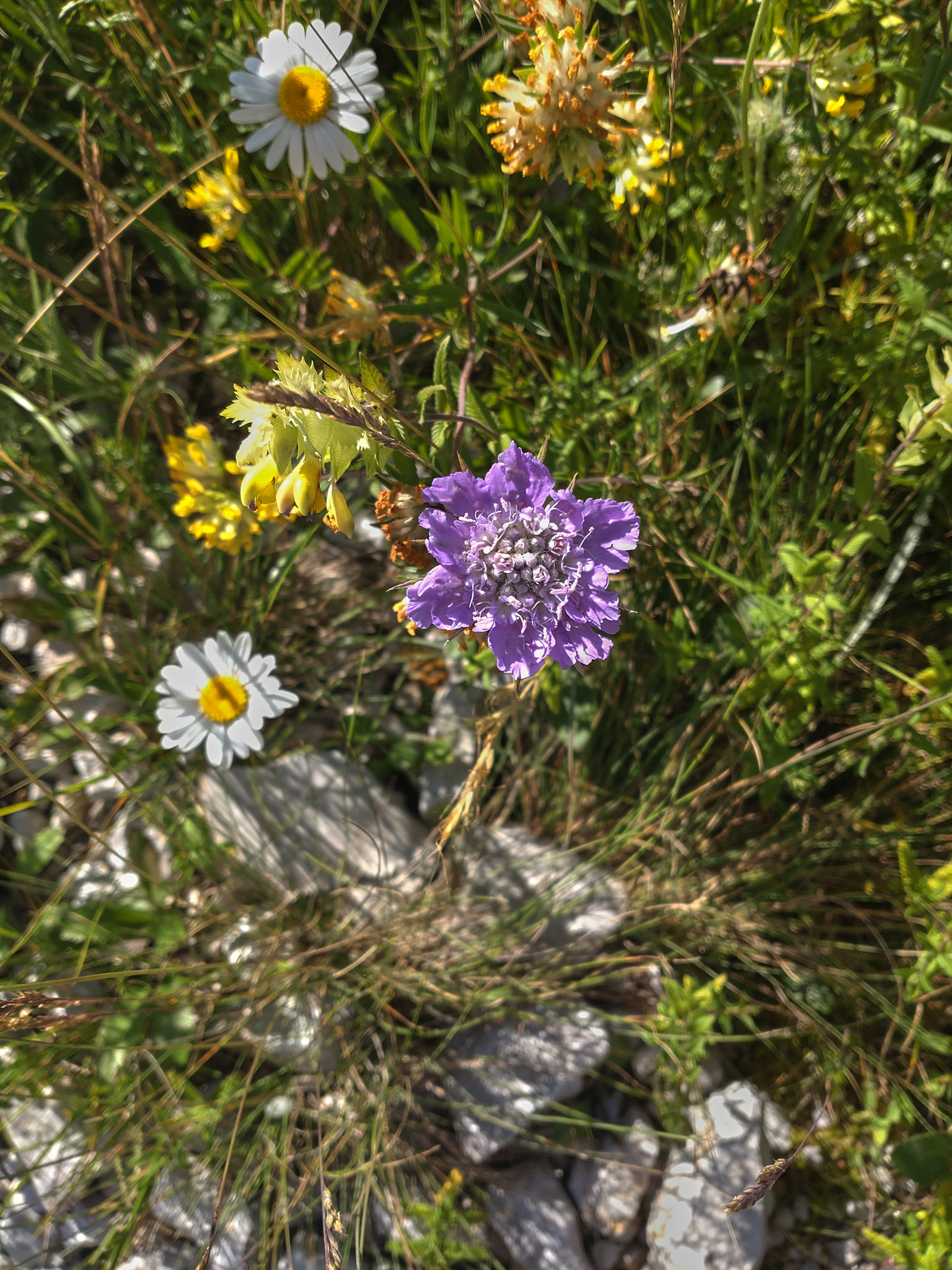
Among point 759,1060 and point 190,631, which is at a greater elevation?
point 190,631

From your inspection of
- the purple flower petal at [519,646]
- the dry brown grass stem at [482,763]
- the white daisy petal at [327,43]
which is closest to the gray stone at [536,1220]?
the dry brown grass stem at [482,763]

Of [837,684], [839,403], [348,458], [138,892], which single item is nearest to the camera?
[348,458]

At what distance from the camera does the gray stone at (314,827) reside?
2.39m

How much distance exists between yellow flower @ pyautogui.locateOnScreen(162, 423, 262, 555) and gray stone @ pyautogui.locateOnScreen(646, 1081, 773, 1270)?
186 centimetres

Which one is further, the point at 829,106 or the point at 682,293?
the point at 682,293

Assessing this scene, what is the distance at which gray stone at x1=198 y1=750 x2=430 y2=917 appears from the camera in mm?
2389

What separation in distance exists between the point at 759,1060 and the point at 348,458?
2.07m

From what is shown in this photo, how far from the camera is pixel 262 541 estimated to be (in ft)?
8.03

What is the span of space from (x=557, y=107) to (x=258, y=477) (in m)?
0.85

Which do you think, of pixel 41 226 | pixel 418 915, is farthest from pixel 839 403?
pixel 41 226

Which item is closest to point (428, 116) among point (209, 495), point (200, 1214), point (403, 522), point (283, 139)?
point (283, 139)

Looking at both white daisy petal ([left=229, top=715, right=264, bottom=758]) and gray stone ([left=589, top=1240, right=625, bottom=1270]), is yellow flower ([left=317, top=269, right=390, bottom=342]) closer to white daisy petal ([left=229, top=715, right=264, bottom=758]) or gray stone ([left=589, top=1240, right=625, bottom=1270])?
white daisy petal ([left=229, top=715, right=264, bottom=758])

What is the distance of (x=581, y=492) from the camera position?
69.3 inches

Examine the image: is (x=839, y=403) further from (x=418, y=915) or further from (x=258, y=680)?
(x=418, y=915)
